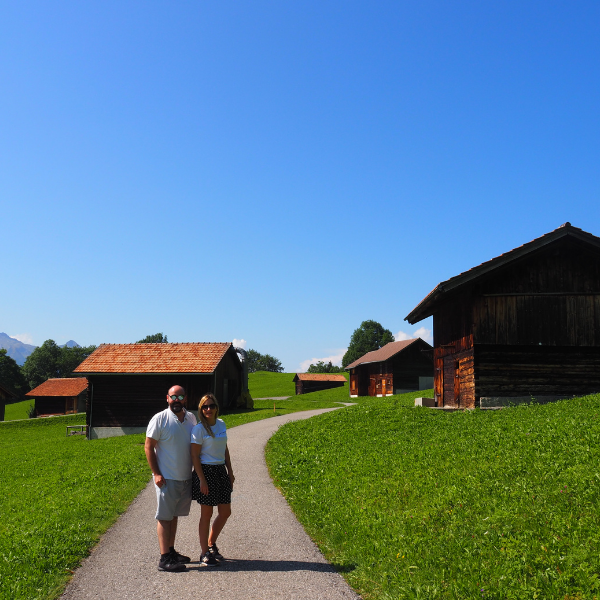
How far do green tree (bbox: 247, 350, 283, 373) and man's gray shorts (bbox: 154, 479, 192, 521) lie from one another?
167 meters

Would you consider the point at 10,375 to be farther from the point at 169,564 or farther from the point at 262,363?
the point at 169,564

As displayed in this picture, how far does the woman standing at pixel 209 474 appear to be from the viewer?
654 centimetres

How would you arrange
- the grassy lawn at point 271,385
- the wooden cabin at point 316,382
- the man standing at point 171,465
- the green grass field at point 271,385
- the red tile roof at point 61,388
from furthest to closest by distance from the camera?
the grassy lawn at point 271,385 < the green grass field at point 271,385 < the wooden cabin at point 316,382 < the red tile roof at point 61,388 < the man standing at point 171,465

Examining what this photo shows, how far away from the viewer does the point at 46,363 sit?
118 meters

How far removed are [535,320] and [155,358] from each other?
24.7 metres

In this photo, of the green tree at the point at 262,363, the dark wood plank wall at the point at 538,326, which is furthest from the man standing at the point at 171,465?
the green tree at the point at 262,363

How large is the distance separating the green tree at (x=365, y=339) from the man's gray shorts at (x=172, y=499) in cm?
12132

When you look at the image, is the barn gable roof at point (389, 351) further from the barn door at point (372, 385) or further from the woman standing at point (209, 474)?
the woman standing at point (209, 474)

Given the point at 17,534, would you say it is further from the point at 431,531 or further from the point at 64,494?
the point at 431,531

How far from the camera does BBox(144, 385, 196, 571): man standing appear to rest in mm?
6402

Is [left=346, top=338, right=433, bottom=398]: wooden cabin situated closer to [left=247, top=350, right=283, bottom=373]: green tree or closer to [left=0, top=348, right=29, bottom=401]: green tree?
[left=0, top=348, right=29, bottom=401]: green tree

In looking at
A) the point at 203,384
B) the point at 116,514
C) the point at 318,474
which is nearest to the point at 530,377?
the point at 318,474

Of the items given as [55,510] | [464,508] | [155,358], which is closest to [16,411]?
[155,358]

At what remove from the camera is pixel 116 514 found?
9.36 metres
